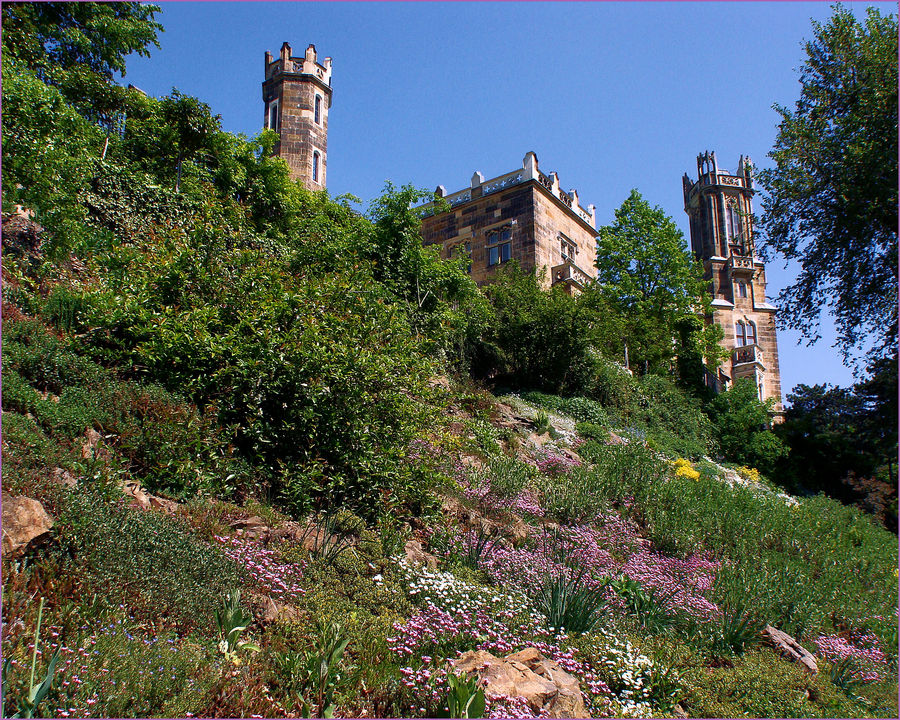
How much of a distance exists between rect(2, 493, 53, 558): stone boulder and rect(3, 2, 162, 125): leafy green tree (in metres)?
12.3

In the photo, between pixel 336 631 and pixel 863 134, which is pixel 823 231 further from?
pixel 336 631

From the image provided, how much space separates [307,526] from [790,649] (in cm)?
479

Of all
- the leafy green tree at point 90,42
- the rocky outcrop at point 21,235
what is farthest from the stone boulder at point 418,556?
the leafy green tree at point 90,42

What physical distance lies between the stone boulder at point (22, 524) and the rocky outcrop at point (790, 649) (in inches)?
250

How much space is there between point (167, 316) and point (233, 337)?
90cm

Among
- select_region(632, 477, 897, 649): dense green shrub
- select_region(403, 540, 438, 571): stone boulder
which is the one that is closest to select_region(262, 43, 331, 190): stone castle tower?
select_region(632, 477, 897, 649): dense green shrub

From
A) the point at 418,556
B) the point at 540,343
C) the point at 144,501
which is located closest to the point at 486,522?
the point at 418,556

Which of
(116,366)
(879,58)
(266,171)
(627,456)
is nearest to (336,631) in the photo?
(116,366)

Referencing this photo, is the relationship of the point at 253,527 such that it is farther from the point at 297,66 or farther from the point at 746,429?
the point at 297,66

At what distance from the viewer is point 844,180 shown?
13859 mm

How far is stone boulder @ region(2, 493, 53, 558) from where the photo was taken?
A: 430cm

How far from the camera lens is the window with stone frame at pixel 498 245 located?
25375mm

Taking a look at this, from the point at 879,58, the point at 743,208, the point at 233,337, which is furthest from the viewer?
the point at 743,208

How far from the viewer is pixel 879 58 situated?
13688mm
